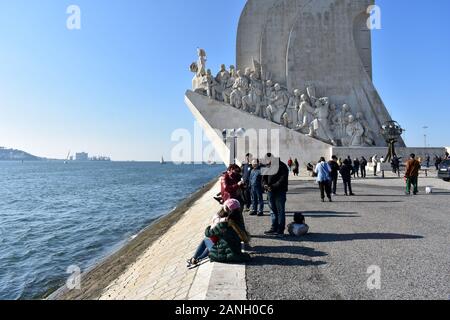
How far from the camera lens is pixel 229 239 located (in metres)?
3.59

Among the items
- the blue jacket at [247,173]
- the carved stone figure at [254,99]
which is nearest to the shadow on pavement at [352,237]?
the blue jacket at [247,173]

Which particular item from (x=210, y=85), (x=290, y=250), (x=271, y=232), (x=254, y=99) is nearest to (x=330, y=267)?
(x=290, y=250)

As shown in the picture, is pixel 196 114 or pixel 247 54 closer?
pixel 196 114

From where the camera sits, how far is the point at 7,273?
7.48 meters

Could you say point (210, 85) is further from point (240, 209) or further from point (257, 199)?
point (240, 209)

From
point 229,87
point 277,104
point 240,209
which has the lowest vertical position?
point 240,209

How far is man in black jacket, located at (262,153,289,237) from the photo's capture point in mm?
4820

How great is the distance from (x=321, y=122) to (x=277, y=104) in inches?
96.6

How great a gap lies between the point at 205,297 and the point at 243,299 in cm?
→ 28

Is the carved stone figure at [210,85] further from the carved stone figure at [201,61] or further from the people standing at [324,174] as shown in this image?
the people standing at [324,174]

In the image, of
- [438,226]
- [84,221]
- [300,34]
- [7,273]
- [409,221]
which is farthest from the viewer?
[300,34]

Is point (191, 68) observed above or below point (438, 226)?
above

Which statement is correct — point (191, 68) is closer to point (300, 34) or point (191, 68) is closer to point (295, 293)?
point (300, 34)

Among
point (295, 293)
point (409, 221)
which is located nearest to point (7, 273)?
point (295, 293)
